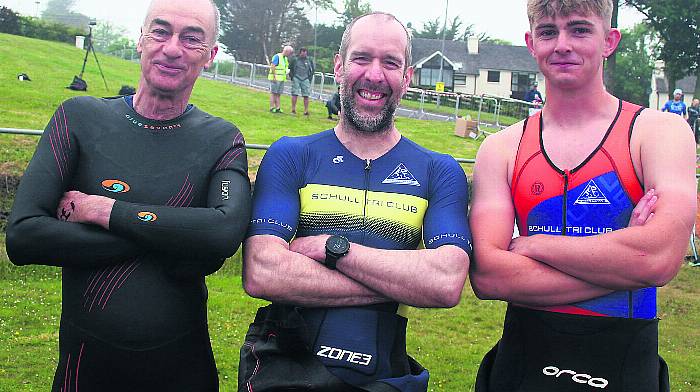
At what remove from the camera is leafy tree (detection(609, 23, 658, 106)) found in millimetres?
82812

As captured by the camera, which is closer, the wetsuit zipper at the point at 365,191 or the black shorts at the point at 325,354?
the black shorts at the point at 325,354

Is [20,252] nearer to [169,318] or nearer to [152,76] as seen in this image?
[169,318]

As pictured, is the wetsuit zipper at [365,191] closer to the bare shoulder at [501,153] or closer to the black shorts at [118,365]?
the bare shoulder at [501,153]

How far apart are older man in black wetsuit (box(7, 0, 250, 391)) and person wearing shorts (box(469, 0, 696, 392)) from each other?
126 centimetres

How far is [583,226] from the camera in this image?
10.7 feet

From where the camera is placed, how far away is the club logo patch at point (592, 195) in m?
3.23

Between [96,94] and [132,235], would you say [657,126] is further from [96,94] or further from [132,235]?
[96,94]

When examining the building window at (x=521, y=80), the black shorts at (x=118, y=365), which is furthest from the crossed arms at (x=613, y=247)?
the building window at (x=521, y=80)

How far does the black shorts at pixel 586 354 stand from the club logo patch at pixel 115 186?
189 centimetres

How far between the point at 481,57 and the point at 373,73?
75.7 metres

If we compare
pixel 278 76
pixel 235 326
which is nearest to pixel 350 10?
pixel 278 76

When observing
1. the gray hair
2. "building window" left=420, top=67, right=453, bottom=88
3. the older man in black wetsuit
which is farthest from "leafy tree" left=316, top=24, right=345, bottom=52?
the older man in black wetsuit

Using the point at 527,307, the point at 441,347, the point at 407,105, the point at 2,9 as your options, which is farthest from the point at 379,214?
the point at 2,9

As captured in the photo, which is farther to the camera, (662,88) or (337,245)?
(662,88)
